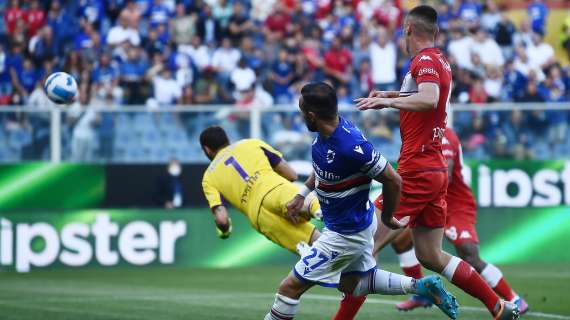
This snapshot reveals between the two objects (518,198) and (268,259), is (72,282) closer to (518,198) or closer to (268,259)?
(268,259)

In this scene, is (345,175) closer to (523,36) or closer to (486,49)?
(486,49)

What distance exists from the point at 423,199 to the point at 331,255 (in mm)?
1033

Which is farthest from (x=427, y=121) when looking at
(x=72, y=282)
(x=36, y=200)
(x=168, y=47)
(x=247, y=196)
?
(x=168, y=47)

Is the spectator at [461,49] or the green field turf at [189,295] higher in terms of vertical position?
the spectator at [461,49]

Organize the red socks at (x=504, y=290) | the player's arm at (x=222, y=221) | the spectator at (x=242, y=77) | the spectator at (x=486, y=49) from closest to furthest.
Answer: the player's arm at (x=222, y=221) → the red socks at (x=504, y=290) → the spectator at (x=242, y=77) → the spectator at (x=486, y=49)

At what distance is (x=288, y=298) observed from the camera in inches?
325

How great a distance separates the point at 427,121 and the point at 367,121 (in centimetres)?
954

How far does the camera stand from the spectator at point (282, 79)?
21.0 m

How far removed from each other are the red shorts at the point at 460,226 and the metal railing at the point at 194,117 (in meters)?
6.93

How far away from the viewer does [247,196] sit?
35.3 feet

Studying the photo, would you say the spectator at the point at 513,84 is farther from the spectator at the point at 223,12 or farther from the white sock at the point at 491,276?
the white sock at the point at 491,276

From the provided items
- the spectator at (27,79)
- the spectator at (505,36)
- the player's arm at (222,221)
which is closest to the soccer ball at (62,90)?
the player's arm at (222,221)

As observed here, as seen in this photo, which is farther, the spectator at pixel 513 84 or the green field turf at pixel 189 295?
the spectator at pixel 513 84

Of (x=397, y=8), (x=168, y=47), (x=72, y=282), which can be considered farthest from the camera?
(x=397, y=8)
